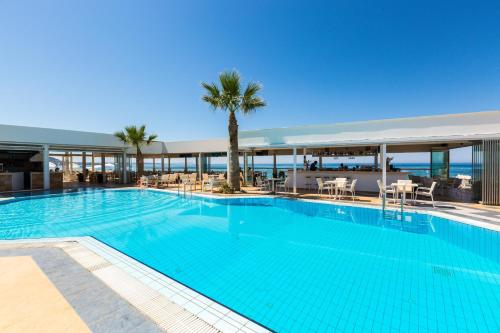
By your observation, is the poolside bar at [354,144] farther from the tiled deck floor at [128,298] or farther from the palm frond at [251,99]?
the tiled deck floor at [128,298]

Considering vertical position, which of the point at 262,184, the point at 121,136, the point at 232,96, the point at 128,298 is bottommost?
the point at 128,298

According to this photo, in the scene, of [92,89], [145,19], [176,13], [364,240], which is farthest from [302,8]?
[92,89]

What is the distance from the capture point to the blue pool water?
10.1 ft

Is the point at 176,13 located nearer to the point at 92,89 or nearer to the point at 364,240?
the point at 92,89

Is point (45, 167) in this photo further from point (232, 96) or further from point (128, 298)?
point (128, 298)

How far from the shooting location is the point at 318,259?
4.92m

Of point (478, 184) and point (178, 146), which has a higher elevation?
point (178, 146)

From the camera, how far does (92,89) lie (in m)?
14.8

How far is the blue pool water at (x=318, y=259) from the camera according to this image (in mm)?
3076

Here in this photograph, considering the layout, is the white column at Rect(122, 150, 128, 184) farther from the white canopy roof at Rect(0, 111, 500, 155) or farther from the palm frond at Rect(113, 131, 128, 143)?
the palm frond at Rect(113, 131, 128, 143)

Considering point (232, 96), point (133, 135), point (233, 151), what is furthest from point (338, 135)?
point (133, 135)

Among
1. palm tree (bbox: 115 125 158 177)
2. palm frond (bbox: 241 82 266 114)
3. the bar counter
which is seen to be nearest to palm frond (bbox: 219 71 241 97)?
palm frond (bbox: 241 82 266 114)

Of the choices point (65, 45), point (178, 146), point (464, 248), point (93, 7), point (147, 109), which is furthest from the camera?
point (178, 146)

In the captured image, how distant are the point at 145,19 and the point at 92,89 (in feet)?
21.9
